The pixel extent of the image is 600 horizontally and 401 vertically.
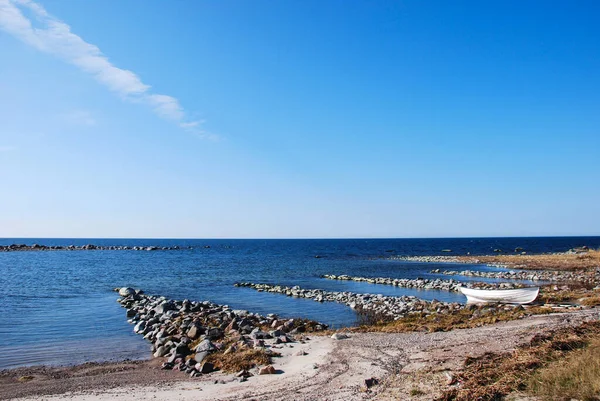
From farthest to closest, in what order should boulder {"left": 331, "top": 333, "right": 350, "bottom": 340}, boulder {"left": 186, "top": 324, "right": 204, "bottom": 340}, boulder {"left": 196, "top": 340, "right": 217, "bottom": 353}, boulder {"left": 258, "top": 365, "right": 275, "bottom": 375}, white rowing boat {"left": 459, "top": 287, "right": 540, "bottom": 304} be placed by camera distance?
white rowing boat {"left": 459, "top": 287, "right": 540, "bottom": 304} < boulder {"left": 186, "top": 324, "right": 204, "bottom": 340} < boulder {"left": 331, "top": 333, "right": 350, "bottom": 340} < boulder {"left": 196, "top": 340, "right": 217, "bottom": 353} < boulder {"left": 258, "top": 365, "right": 275, "bottom": 375}

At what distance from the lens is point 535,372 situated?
31.6 feet

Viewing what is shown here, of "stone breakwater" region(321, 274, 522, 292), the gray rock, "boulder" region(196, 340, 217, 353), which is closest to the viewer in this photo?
"boulder" region(196, 340, 217, 353)

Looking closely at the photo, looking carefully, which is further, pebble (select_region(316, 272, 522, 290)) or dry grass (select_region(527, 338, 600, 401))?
pebble (select_region(316, 272, 522, 290))

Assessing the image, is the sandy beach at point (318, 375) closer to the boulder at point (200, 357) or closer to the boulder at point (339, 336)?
the boulder at point (339, 336)

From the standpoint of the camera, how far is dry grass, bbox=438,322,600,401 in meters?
8.39

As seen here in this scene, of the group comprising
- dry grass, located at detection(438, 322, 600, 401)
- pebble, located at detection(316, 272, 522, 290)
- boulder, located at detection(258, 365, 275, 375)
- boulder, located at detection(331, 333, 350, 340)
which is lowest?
pebble, located at detection(316, 272, 522, 290)

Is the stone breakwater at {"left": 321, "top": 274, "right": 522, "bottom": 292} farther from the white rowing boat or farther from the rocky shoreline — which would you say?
the white rowing boat

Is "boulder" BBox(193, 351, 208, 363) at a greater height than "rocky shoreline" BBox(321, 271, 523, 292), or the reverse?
"boulder" BBox(193, 351, 208, 363)

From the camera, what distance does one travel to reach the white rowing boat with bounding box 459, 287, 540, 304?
2506cm

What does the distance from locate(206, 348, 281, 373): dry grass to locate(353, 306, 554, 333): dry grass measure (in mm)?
6531

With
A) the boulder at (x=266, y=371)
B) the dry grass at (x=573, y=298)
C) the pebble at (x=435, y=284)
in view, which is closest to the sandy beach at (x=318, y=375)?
the boulder at (x=266, y=371)

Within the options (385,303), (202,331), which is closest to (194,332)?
(202,331)

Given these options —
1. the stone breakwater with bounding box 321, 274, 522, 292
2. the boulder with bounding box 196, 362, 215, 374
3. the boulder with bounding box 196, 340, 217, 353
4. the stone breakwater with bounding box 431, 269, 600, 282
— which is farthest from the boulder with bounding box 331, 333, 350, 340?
the stone breakwater with bounding box 431, 269, 600, 282

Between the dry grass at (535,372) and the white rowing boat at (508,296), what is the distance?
1318 cm
